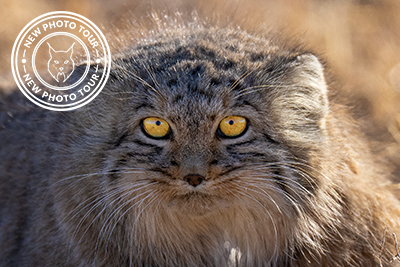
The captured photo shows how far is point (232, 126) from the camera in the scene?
3205 mm

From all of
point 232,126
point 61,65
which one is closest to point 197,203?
point 232,126

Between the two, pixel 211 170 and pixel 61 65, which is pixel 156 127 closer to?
pixel 211 170

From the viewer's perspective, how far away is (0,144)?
4824mm

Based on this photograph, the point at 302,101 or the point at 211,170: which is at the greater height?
the point at 302,101

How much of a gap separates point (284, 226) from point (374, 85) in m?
4.78

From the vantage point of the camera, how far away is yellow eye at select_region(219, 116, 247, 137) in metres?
3.19

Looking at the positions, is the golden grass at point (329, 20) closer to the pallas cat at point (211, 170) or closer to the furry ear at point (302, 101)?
the pallas cat at point (211, 170)

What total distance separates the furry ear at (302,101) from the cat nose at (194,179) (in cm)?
74

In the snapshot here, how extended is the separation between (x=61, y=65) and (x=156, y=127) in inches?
77.1

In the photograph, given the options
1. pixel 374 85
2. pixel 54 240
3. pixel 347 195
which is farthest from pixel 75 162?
pixel 374 85

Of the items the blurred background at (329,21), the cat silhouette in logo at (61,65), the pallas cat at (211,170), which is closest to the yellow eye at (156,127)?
the pallas cat at (211,170)

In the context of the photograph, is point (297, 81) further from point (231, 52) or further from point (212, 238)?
point (212, 238)

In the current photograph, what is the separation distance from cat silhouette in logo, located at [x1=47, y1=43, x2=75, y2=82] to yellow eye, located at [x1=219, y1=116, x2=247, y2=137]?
185 centimetres

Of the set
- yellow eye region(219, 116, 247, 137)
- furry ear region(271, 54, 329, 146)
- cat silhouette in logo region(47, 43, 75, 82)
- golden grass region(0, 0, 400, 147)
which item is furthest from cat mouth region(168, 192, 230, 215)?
golden grass region(0, 0, 400, 147)
